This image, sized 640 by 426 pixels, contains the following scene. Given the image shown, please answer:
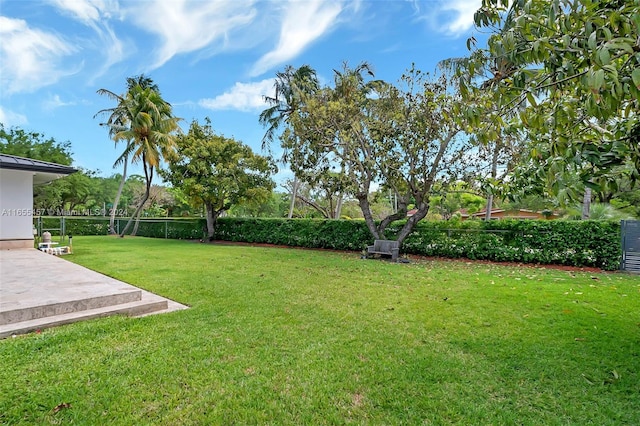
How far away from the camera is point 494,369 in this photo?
302 cm

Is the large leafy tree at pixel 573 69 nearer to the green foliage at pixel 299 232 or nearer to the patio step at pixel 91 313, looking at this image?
the patio step at pixel 91 313

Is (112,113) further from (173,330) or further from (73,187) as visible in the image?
(173,330)

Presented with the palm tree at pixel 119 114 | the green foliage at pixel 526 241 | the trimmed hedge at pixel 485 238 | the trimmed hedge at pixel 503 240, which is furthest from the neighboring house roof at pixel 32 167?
the green foliage at pixel 526 241

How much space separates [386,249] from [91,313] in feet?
28.8

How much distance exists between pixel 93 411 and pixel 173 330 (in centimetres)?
153

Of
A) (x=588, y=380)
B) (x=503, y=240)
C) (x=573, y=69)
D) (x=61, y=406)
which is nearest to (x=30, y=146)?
(x=61, y=406)

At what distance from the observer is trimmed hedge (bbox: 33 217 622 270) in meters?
9.17

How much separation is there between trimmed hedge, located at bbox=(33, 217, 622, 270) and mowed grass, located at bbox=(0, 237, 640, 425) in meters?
4.21

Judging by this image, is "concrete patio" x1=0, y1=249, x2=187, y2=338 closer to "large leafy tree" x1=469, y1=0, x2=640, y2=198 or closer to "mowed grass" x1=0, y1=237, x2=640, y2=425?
"mowed grass" x1=0, y1=237, x2=640, y2=425

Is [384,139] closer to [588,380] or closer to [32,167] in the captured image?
[588,380]

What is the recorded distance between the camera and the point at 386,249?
36.9 ft

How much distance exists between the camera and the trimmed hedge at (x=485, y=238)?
30.1 ft

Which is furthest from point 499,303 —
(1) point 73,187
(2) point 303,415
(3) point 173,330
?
(1) point 73,187

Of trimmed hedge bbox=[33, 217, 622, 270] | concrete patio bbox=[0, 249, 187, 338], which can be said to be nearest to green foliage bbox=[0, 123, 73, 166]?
trimmed hedge bbox=[33, 217, 622, 270]
